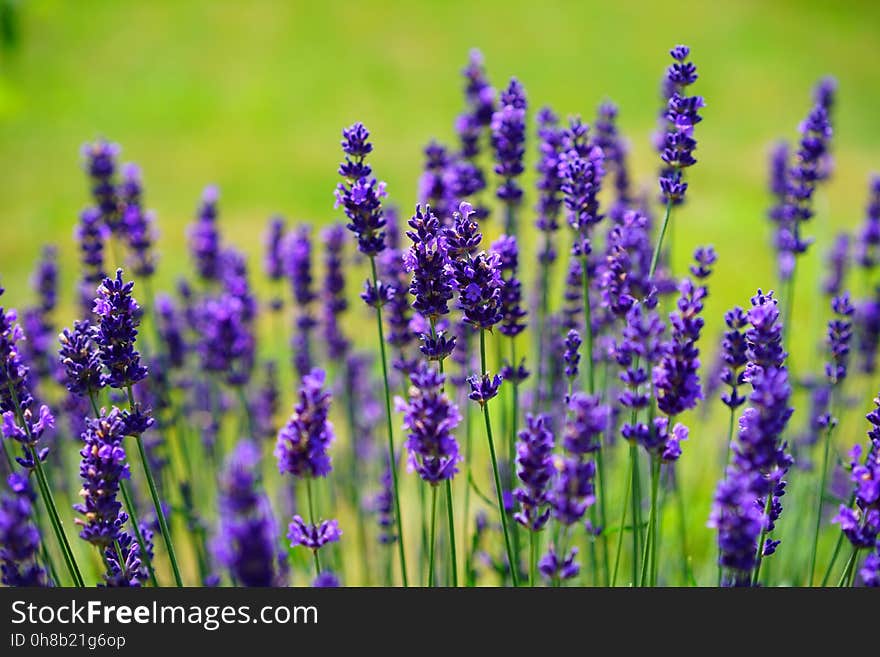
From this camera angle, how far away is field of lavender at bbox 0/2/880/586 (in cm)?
148

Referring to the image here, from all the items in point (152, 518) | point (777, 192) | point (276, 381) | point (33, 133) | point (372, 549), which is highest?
point (33, 133)

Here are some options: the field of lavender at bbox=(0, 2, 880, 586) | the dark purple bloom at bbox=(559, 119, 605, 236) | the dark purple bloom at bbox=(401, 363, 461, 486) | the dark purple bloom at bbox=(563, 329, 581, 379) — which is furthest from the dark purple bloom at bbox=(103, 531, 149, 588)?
the dark purple bloom at bbox=(559, 119, 605, 236)

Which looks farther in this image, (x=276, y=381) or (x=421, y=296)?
(x=276, y=381)

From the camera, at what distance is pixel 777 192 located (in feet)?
12.2

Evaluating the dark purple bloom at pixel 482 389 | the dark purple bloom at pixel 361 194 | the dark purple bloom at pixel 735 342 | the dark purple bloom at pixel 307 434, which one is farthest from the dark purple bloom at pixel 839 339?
the dark purple bloom at pixel 307 434

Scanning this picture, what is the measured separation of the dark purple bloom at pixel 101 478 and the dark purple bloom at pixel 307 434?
30cm

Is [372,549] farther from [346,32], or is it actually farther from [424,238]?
[346,32]

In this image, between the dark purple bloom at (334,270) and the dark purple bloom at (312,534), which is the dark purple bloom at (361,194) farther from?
the dark purple bloom at (334,270)

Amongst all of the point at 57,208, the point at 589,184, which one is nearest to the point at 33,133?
the point at 57,208

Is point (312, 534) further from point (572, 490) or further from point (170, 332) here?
point (170, 332)

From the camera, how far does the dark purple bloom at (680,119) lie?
1904mm

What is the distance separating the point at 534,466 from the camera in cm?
149

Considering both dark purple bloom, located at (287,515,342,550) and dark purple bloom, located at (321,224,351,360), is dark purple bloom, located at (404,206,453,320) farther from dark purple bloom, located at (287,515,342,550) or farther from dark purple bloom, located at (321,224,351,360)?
dark purple bloom, located at (321,224,351,360)

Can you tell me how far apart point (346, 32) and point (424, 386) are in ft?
33.3
